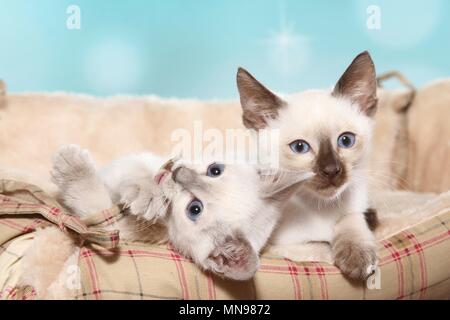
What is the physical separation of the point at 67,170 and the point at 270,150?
56cm

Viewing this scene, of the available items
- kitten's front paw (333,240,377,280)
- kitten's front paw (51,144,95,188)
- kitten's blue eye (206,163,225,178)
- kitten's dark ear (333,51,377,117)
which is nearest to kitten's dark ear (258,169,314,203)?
kitten's blue eye (206,163,225,178)

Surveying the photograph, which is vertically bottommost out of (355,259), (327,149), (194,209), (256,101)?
(355,259)

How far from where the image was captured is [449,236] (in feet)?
4.88

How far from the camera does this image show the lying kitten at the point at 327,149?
145 cm

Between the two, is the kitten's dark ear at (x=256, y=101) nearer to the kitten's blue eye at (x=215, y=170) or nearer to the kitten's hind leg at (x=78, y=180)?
the kitten's blue eye at (x=215, y=170)

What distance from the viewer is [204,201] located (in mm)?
1297

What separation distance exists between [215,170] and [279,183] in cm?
16

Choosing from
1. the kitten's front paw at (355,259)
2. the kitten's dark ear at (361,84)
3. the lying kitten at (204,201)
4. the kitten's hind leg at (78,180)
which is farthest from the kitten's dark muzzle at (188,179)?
the kitten's dark ear at (361,84)

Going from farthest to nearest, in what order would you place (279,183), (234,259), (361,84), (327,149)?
1. (361,84)
2. (327,149)
3. (279,183)
4. (234,259)

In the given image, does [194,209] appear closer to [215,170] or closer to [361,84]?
[215,170]

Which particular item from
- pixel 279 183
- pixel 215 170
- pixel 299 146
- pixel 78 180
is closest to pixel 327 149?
pixel 299 146
